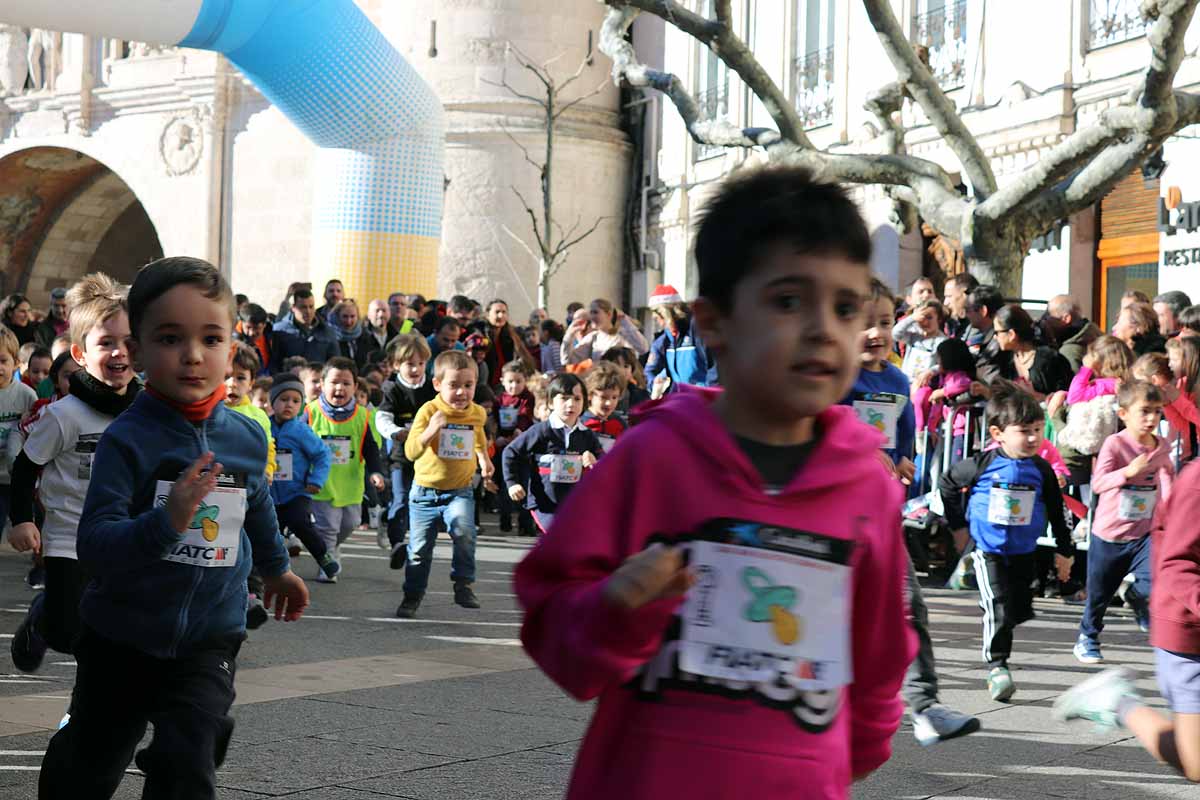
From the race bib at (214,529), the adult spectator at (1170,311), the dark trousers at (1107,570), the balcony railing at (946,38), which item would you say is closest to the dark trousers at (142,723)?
the race bib at (214,529)

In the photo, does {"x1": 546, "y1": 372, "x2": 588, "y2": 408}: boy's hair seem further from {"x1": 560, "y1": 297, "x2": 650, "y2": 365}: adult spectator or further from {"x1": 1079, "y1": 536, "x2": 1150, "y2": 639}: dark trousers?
{"x1": 560, "y1": 297, "x2": 650, "y2": 365}: adult spectator

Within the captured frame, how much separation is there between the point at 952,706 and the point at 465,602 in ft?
12.4

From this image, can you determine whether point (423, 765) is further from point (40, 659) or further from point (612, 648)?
point (612, 648)

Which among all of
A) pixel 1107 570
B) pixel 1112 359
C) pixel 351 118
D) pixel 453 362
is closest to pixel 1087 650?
pixel 1107 570

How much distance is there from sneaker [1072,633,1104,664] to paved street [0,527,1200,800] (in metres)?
0.07

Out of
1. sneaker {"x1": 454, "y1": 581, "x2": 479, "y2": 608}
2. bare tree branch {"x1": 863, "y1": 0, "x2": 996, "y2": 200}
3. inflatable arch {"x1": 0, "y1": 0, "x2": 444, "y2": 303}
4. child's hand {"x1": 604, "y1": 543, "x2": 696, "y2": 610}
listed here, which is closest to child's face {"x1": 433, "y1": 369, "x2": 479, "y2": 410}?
sneaker {"x1": 454, "y1": 581, "x2": 479, "y2": 608}

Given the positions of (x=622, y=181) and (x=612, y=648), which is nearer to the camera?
(x=612, y=648)

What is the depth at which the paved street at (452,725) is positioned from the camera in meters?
5.19

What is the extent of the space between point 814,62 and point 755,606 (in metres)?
21.7

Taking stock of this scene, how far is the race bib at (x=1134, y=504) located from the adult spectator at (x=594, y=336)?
7547 millimetres

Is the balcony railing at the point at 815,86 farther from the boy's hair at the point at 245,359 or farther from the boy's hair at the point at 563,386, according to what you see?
the boy's hair at the point at 245,359

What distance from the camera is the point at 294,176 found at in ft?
97.2

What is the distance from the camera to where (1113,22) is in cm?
1728

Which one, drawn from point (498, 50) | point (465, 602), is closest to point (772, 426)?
point (465, 602)
